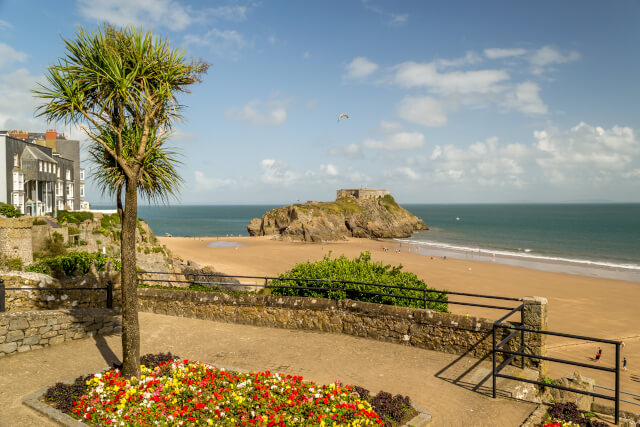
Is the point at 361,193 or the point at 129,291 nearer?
the point at 129,291

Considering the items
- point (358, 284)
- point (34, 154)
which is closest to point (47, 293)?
point (358, 284)

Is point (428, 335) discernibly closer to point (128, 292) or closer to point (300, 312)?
point (300, 312)

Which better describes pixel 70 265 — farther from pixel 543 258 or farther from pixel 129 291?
pixel 543 258

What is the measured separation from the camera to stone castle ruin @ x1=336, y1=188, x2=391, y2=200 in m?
123

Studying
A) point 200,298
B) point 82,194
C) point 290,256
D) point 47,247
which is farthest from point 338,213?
point 200,298

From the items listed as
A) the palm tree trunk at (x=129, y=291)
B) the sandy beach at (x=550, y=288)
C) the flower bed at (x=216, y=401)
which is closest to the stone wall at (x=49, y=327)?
the flower bed at (x=216, y=401)

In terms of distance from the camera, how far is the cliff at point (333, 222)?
82688 millimetres

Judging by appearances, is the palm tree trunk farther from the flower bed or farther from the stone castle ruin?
the stone castle ruin

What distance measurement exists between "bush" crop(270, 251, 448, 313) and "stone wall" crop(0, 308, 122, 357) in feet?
17.2

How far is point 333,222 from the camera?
90000 mm

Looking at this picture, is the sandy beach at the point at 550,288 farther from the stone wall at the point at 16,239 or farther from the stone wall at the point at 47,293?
the stone wall at the point at 16,239

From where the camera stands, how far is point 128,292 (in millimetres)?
7934

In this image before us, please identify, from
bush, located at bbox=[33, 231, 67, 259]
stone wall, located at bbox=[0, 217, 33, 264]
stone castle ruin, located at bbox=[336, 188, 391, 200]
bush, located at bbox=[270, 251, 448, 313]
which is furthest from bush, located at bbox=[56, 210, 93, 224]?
stone castle ruin, located at bbox=[336, 188, 391, 200]

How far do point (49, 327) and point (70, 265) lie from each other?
8.74 metres
